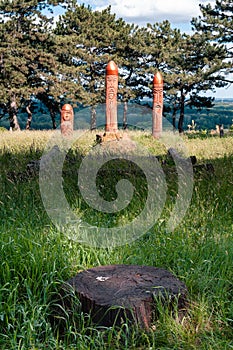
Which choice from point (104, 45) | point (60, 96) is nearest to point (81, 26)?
point (104, 45)

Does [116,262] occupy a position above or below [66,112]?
below

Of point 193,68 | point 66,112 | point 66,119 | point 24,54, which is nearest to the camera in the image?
point 66,112

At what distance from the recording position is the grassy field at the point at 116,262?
8.75ft

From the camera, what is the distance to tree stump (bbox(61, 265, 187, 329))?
2697 millimetres

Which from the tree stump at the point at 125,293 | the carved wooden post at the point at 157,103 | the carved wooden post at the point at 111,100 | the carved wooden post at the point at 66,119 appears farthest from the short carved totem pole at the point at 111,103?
the tree stump at the point at 125,293

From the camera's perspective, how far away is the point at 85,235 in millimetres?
3762

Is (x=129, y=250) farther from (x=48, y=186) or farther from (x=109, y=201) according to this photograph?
(x=48, y=186)

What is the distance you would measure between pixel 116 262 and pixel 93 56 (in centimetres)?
2891

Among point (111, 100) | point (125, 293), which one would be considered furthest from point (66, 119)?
point (125, 293)

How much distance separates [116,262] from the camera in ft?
11.6

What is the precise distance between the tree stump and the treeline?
2458 cm

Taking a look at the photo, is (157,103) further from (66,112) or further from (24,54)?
(24,54)

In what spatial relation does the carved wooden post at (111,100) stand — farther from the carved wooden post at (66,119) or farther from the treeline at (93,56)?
A: the treeline at (93,56)

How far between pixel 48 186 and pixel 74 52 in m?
25.0
